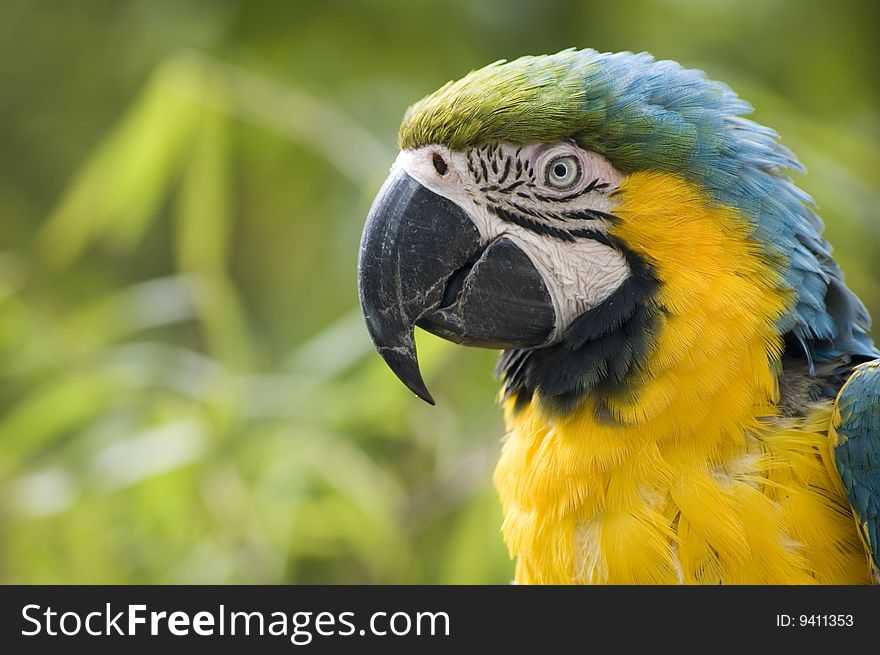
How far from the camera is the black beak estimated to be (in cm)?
104

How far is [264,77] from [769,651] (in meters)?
1.85

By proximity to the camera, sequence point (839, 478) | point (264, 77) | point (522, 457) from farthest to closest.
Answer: point (264, 77)
point (522, 457)
point (839, 478)

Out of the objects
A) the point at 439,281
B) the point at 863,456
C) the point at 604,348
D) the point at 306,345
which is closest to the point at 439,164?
the point at 439,281

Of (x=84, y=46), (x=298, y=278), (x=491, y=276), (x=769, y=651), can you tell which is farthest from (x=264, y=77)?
(x=769, y=651)

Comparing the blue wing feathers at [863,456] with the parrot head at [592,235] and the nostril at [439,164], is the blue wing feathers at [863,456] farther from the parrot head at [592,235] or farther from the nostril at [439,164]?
the nostril at [439,164]

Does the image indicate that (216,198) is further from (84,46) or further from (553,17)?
(84,46)

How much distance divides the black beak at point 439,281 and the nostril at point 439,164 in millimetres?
31

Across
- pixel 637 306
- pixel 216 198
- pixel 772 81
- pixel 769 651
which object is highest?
pixel 772 81

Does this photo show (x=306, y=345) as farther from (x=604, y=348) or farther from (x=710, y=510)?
(x=710, y=510)

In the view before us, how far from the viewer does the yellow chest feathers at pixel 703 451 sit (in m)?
0.98

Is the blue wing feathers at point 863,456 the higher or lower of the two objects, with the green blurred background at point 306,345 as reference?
lower

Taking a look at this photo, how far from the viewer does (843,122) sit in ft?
8.49

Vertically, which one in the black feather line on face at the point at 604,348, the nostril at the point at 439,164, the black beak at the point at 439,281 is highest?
the nostril at the point at 439,164

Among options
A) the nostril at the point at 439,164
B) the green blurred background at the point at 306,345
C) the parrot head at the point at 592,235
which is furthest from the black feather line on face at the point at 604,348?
the green blurred background at the point at 306,345
